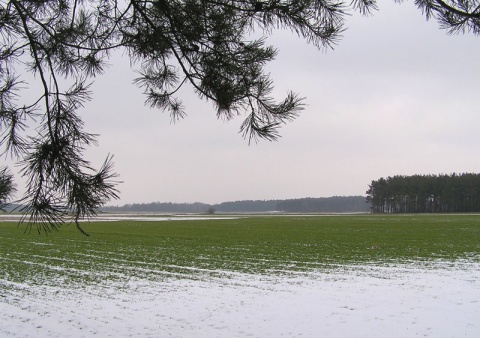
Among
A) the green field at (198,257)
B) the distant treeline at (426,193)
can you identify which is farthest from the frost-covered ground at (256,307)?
the distant treeline at (426,193)

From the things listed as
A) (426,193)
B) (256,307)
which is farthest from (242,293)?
(426,193)

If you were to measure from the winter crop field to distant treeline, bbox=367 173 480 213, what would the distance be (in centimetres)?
9337

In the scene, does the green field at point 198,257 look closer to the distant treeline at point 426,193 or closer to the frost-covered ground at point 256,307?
the frost-covered ground at point 256,307

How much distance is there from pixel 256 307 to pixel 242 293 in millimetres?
1673

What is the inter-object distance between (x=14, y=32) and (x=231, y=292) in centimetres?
935

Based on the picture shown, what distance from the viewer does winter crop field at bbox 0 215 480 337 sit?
27.1 ft

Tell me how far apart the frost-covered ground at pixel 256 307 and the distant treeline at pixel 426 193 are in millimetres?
101217

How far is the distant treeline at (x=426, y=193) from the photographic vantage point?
105m

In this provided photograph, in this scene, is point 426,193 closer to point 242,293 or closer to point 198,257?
point 198,257

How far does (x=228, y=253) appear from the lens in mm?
21031

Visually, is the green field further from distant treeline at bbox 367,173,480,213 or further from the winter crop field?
distant treeline at bbox 367,173,480,213

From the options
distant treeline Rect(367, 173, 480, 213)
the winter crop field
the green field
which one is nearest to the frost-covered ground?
the winter crop field

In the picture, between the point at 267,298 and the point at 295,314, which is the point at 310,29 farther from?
the point at 267,298

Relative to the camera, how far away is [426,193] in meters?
111
